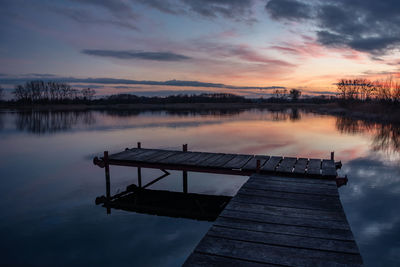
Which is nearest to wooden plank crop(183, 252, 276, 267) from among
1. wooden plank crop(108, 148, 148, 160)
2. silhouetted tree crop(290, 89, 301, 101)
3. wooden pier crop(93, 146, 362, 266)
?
wooden pier crop(93, 146, 362, 266)

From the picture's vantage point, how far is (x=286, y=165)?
1014 cm

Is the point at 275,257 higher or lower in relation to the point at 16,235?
higher

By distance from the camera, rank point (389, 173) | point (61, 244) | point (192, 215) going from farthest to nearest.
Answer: point (389, 173) < point (192, 215) < point (61, 244)

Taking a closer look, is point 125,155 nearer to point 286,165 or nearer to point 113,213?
point 113,213

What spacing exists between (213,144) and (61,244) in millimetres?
18275

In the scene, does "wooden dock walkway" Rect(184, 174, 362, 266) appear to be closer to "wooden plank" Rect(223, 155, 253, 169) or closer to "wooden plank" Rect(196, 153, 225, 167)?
"wooden plank" Rect(223, 155, 253, 169)

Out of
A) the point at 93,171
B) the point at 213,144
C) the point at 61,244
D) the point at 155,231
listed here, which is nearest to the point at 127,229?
the point at 155,231

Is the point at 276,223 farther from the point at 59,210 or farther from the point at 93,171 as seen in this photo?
the point at 93,171

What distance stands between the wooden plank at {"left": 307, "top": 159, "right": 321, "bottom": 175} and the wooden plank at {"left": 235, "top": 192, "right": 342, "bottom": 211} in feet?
9.06

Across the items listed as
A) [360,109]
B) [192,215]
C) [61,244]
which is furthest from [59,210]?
[360,109]

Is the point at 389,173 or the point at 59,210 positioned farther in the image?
the point at 389,173

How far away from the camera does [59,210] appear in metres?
10.8

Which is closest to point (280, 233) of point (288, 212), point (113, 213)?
point (288, 212)

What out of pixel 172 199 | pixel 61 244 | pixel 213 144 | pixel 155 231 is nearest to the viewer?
pixel 61 244
